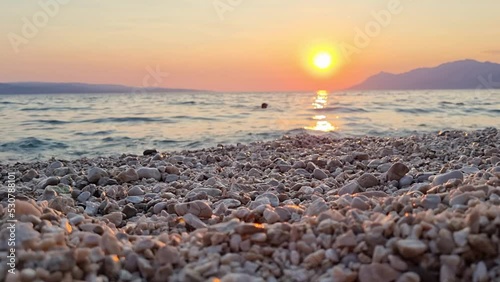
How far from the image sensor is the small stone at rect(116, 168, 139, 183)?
462cm

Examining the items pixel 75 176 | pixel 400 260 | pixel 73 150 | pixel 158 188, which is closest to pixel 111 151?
pixel 73 150

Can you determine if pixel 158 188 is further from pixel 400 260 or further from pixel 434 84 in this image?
pixel 434 84

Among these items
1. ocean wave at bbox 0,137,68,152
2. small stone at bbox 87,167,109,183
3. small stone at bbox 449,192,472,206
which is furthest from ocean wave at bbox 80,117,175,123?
small stone at bbox 449,192,472,206

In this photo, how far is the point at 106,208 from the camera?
135 inches

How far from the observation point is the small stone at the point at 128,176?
4623mm

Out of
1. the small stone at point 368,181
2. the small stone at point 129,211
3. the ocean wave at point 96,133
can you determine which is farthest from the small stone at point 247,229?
the ocean wave at point 96,133

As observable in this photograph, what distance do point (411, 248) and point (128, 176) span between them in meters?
3.52

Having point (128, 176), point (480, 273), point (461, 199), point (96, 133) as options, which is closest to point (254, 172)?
point (128, 176)

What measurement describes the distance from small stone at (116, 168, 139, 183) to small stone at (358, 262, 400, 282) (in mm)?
3374

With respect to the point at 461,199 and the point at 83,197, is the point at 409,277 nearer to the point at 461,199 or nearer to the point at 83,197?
the point at 461,199

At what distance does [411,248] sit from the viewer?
1.72 m

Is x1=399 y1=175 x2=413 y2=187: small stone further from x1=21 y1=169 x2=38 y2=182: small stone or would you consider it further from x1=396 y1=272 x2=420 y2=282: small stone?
x1=21 y1=169 x2=38 y2=182: small stone

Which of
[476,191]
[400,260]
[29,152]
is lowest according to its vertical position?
→ [29,152]

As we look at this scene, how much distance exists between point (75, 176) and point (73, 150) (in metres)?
5.34
